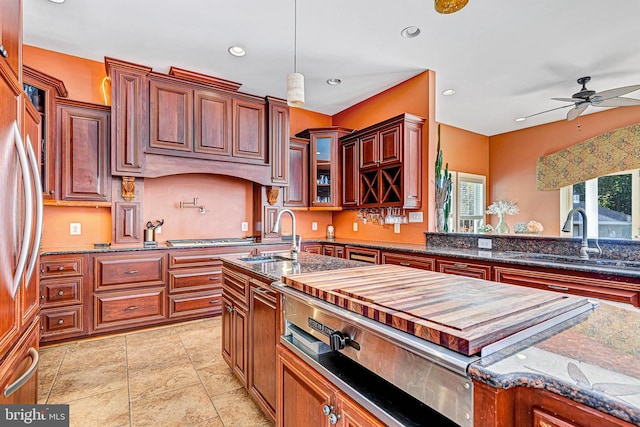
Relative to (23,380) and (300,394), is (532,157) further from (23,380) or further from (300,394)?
(23,380)

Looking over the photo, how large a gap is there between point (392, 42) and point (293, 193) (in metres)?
2.39

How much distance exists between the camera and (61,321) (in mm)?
2947

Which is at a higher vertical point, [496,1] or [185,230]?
[496,1]

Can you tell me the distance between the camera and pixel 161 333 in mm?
3252

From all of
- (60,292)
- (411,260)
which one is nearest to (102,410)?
(60,292)

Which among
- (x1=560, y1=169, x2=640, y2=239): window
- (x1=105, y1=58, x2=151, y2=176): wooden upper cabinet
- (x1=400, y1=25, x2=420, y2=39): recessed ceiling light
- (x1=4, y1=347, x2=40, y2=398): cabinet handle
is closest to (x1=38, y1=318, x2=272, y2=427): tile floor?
(x1=4, y1=347, x2=40, y2=398): cabinet handle

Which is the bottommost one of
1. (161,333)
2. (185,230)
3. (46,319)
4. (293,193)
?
(161,333)

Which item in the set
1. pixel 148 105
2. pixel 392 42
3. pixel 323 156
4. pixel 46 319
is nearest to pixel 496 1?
pixel 392 42

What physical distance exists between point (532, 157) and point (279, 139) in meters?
4.72

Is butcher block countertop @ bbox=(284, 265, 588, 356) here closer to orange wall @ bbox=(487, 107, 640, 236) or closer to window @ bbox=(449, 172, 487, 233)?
window @ bbox=(449, 172, 487, 233)

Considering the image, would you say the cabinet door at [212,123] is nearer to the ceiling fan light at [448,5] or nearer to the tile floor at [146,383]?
the tile floor at [146,383]

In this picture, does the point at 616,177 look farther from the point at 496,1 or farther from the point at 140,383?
the point at 140,383

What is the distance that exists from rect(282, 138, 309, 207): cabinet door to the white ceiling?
33.3 inches

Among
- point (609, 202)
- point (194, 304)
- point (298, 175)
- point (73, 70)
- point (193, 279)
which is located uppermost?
point (73, 70)
